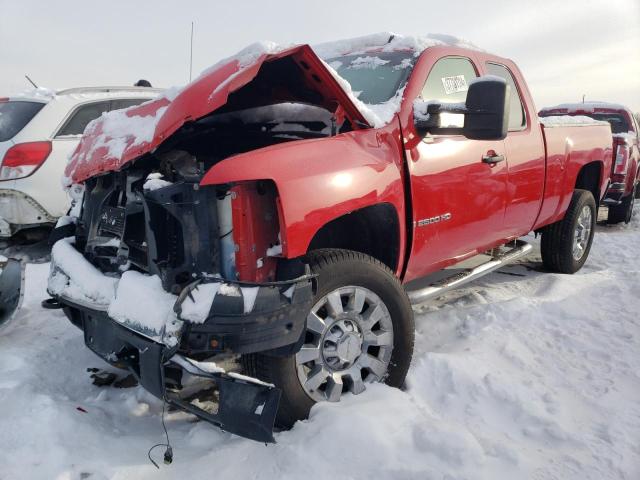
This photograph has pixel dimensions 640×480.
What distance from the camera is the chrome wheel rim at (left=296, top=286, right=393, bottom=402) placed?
2283 mm

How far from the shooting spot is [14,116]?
5102 mm

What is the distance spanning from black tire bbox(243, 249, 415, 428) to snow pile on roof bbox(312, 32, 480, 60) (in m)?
1.57

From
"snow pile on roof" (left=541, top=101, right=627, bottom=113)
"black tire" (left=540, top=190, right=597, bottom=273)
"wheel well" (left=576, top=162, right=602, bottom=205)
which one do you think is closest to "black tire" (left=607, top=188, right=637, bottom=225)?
"snow pile on roof" (left=541, top=101, right=627, bottom=113)

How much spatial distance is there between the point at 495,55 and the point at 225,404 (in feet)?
11.1

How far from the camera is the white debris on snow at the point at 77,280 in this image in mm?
2420

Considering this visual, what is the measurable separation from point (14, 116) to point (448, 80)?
14.4 ft

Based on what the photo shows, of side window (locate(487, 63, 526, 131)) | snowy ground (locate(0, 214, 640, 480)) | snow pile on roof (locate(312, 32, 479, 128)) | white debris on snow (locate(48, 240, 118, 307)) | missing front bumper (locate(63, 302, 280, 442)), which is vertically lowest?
snowy ground (locate(0, 214, 640, 480))

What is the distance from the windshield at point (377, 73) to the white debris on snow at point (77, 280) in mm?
1816

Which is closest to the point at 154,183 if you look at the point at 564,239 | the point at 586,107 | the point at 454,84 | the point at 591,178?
the point at 454,84

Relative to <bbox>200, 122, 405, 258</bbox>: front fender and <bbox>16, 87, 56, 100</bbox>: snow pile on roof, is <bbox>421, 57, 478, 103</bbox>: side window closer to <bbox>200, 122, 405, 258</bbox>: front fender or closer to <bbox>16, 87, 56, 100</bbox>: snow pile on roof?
<bbox>200, 122, 405, 258</bbox>: front fender

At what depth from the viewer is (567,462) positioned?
2080 millimetres

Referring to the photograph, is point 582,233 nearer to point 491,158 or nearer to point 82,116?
point 491,158

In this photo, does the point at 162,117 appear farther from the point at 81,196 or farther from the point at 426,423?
the point at 426,423

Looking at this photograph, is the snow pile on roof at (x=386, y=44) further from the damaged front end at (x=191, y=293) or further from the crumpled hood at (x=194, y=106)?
the damaged front end at (x=191, y=293)
